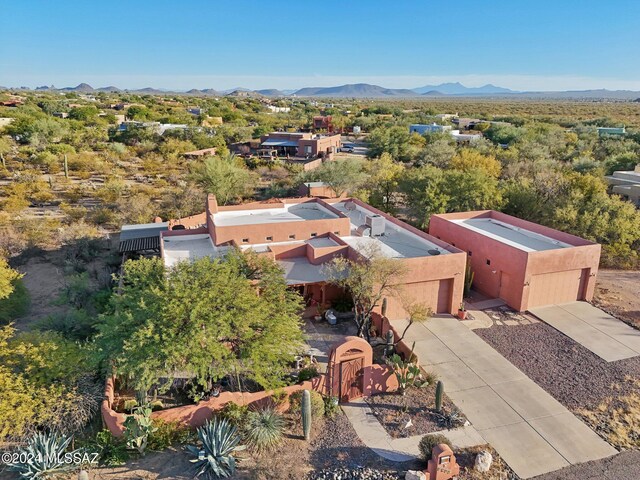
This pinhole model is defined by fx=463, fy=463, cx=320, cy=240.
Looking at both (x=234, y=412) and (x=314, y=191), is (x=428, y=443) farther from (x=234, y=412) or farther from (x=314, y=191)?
(x=314, y=191)

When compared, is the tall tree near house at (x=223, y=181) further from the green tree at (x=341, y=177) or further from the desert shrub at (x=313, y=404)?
the desert shrub at (x=313, y=404)

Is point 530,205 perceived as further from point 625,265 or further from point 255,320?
point 255,320

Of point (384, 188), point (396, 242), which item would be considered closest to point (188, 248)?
point (396, 242)

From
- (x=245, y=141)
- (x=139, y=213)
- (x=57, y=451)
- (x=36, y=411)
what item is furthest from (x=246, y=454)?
(x=245, y=141)

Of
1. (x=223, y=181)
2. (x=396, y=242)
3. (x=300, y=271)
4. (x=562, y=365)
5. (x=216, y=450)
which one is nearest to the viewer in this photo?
(x=216, y=450)

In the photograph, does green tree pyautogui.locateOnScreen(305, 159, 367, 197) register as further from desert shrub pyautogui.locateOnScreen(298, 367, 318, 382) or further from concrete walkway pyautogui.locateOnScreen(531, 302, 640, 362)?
desert shrub pyautogui.locateOnScreen(298, 367, 318, 382)

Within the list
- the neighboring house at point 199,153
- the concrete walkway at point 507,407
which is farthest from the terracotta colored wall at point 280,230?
the neighboring house at point 199,153
